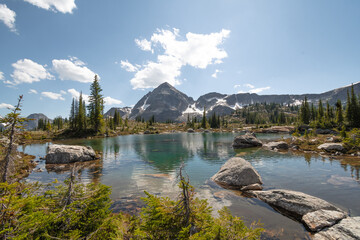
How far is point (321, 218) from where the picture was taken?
8.66m

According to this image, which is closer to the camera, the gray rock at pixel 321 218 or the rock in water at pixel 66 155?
the gray rock at pixel 321 218

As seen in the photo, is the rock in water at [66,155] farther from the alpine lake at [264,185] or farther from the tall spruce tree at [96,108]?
the tall spruce tree at [96,108]

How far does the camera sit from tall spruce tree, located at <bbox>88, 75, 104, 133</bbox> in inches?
2987

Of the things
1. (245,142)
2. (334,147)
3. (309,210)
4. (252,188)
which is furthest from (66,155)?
(334,147)

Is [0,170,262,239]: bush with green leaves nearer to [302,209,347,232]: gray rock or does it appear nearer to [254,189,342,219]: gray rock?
[302,209,347,232]: gray rock

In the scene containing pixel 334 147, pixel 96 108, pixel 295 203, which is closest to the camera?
pixel 295 203

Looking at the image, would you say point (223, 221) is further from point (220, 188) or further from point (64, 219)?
point (220, 188)

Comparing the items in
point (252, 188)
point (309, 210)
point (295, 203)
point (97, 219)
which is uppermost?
point (97, 219)

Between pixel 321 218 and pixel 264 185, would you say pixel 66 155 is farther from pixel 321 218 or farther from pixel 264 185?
pixel 321 218

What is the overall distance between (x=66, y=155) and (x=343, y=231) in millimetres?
31068

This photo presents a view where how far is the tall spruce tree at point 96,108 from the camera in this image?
75.9 metres

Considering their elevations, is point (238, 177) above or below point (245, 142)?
below

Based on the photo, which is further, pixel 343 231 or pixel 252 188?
pixel 252 188

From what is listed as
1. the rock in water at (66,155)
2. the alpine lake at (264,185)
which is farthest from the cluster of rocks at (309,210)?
the rock in water at (66,155)
